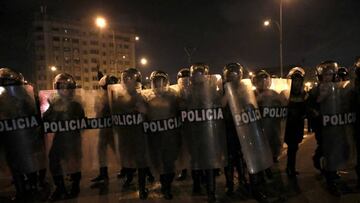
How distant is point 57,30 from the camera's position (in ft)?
277

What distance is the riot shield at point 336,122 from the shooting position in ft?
19.2

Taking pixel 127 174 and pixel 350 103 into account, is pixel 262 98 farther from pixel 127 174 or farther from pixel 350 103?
pixel 127 174

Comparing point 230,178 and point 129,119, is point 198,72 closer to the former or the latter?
point 129,119

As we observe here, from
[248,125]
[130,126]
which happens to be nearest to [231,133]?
[248,125]

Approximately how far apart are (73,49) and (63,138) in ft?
281

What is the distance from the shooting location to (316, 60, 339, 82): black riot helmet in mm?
6062

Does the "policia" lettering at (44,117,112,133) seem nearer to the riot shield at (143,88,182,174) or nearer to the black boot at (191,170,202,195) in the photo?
the riot shield at (143,88,182,174)

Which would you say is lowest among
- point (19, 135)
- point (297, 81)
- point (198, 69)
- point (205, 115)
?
point (19, 135)

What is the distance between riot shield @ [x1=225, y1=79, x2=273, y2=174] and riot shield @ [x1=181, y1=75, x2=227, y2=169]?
21cm

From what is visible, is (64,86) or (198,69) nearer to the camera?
(198,69)

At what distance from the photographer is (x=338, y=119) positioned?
585 centimetres

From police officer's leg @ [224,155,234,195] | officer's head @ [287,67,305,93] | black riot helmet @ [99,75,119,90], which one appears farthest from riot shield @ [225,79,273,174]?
black riot helmet @ [99,75,119,90]

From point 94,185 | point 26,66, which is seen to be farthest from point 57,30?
point 94,185

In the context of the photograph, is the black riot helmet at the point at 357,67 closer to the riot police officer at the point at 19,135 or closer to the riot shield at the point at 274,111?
the riot shield at the point at 274,111
